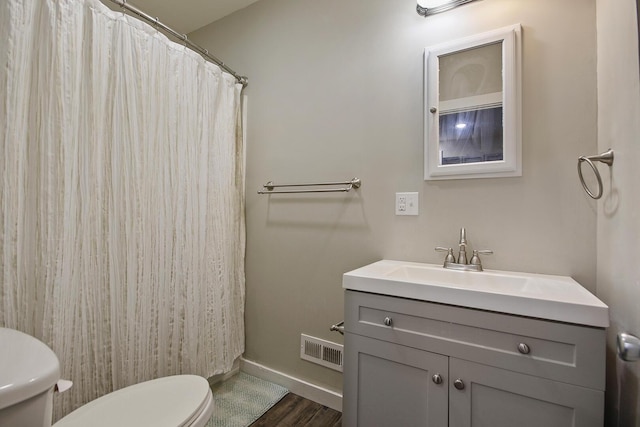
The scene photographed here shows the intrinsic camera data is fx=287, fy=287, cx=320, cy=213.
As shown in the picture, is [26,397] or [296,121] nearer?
[26,397]

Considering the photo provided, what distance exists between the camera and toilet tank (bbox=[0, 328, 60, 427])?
22.2 inches

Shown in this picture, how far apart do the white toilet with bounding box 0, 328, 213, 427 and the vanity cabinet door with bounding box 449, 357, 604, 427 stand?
2.89 ft

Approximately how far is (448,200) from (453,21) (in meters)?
0.85

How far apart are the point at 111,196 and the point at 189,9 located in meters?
1.61

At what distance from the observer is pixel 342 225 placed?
165 cm

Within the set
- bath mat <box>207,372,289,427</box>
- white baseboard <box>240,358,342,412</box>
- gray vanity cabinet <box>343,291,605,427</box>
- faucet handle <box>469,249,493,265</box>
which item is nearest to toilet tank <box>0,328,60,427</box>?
gray vanity cabinet <box>343,291,605,427</box>

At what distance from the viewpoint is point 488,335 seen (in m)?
0.89

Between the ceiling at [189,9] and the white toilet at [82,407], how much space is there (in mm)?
2160

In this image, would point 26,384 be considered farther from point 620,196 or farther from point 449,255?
point 620,196

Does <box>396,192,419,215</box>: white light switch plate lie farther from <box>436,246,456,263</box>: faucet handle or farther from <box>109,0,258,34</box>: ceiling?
<box>109,0,258,34</box>: ceiling

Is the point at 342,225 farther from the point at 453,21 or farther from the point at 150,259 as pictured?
the point at 453,21

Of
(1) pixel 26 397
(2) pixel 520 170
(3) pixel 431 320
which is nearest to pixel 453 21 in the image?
(2) pixel 520 170

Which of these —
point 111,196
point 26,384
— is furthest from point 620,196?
point 111,196

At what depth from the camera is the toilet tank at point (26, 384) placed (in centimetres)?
56
